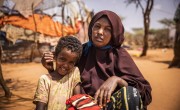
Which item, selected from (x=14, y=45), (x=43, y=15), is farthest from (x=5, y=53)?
(x=43, y=15)

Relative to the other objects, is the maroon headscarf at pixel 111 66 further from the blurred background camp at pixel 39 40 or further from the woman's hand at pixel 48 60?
the blurred background camp at pixel 39 40

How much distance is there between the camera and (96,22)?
1.82 metres

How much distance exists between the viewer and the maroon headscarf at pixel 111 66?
172 centimetres

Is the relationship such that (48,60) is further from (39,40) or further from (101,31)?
(39,40)

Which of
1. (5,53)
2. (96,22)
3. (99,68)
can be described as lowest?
(5,53)

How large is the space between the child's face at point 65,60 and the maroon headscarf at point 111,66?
211 mm

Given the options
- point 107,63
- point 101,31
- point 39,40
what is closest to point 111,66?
point 107,63

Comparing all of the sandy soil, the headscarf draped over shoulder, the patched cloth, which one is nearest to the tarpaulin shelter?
the sandy soil

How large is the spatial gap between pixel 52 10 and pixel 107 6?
9.60 feet

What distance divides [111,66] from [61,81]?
0.40 m

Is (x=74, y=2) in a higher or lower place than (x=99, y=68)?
higher

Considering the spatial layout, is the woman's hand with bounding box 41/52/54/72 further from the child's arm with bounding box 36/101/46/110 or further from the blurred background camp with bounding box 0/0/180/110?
the blurred background camp with bounding box 0/0/180/110

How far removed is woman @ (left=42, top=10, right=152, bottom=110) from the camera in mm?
1692

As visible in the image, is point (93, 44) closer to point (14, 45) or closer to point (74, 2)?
point (14, 45)
